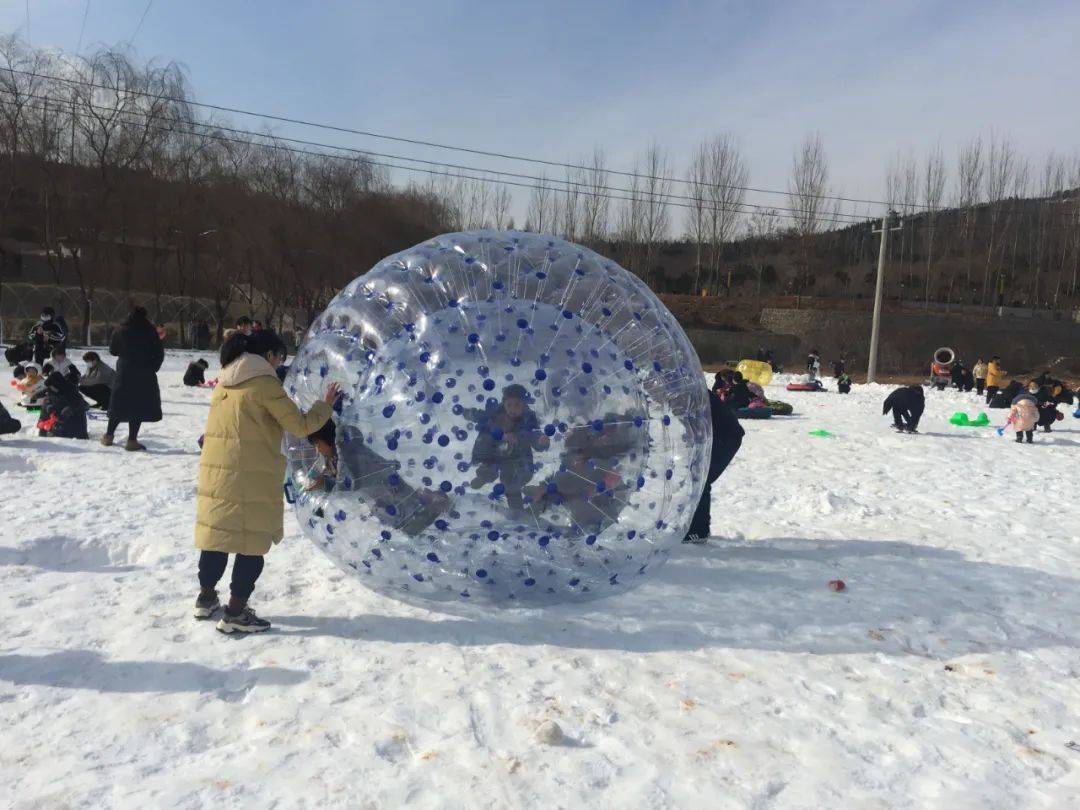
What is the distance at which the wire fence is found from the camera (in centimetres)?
3416

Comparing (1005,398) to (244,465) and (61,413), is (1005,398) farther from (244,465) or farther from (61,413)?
(244,465)

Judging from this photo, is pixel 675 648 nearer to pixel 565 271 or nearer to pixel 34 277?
pixel 565 271

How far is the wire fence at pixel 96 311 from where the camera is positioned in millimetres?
34156

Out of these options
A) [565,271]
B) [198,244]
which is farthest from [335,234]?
[565,271]

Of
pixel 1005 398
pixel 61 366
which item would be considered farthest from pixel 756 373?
pixel 61 366

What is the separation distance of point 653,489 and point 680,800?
5.92 ft

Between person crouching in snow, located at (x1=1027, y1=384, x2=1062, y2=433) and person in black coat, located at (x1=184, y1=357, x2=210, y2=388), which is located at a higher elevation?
person crouching in snow, located at (x1=1027, y1=384, x2=1062, y2=433)

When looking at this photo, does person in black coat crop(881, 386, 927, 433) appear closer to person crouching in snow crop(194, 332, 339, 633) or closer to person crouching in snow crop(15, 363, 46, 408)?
person crouching in snow crop(194, 332, 339, 633)

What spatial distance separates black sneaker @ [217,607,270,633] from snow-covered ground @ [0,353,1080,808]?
0.21 feet

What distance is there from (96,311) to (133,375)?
3108cm

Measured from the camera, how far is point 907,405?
14438mm

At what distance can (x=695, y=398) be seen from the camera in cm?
489

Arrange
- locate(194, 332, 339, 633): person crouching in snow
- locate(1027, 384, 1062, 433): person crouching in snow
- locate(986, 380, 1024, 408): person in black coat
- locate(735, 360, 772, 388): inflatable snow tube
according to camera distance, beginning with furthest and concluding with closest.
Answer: locate(735, 360, 772, 388): inflatable snow tube → locate(986, 380, 1024, 408): person in black coat → locate(1027, 384, 1062, 433): person crouching in snow → locate(194, 332, 339, 633): person crouching in snow

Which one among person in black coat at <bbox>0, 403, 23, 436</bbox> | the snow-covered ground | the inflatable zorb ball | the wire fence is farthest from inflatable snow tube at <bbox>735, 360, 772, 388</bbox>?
the wire fence
